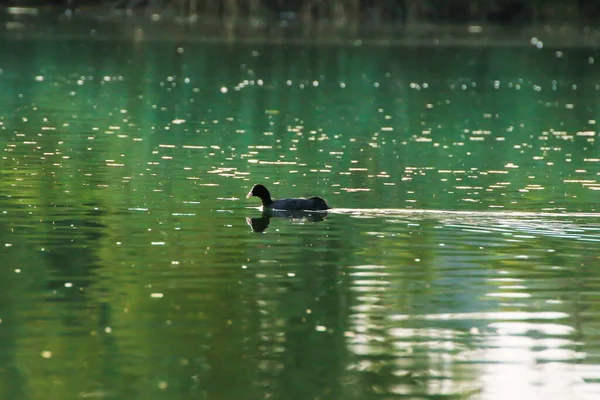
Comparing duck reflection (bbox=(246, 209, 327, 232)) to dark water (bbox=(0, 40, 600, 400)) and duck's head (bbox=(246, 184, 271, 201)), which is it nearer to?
dark water (bbox=(0, 40, 600, 400))

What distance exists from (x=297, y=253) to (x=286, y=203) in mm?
3641

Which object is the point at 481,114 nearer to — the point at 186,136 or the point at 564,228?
the point at 186,136

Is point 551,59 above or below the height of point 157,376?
above

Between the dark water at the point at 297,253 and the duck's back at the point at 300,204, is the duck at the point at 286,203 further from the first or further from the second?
the dark water at the point at 297,253

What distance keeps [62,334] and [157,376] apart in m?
1.65

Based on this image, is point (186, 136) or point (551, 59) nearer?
point (186, 136)

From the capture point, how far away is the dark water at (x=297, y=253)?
1272cm

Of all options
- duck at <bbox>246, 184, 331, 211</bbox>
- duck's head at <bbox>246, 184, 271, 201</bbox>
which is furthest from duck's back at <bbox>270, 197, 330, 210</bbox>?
duck's head at <bbox>246, 184, 271, 201</bbox>

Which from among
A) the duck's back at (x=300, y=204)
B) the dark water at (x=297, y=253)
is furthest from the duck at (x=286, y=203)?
the dark water at (x=297, y=253)

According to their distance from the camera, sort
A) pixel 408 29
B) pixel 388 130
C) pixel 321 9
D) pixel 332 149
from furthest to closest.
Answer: pixel 321 9 < pixel 408 29 < pixel 388 130 < pixel 332 149

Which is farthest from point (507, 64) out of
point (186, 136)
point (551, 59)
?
point (186, 136)

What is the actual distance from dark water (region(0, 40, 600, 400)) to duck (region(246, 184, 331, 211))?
0.21m

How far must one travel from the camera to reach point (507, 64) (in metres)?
60.4

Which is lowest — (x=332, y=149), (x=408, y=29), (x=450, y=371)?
(x=450, y=371)
